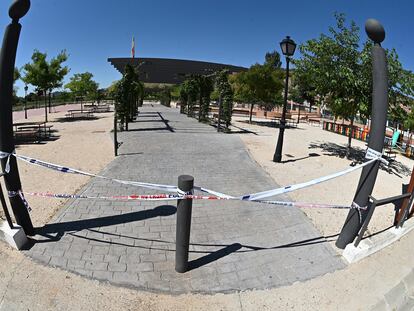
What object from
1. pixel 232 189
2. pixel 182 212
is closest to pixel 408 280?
pixel 182 212

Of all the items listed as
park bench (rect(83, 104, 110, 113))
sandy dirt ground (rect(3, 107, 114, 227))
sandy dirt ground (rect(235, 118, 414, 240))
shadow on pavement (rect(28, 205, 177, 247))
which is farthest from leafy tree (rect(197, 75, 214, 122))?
shadow on pavement (rect(28, 205, 177, 247))

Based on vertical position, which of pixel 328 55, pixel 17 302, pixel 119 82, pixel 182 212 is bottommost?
pixel 17 302

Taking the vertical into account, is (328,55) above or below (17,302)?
above

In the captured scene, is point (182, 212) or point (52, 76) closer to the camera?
point (182, 212)

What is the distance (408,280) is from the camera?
11.1ft

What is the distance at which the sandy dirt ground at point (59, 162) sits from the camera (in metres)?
5.16

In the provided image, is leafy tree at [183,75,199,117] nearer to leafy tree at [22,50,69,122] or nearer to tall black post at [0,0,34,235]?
leafy tree at [22,50,69,122]

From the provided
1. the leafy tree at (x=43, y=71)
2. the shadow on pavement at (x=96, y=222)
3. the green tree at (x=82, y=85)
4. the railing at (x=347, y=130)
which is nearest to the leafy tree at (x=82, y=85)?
the green tree at (x=82, y=85)

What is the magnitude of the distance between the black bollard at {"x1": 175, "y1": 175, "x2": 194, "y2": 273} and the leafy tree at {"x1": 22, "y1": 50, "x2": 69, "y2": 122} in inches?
782

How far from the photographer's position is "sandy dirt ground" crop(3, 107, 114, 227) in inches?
203

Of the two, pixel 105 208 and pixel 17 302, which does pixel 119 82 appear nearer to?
pixel 105 208

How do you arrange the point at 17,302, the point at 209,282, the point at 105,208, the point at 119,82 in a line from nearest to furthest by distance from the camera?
the point at 17,302 → the point at 209,282 → the point at 105,208 → the point at 119,82

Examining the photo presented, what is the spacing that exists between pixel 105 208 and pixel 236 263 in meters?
2.75

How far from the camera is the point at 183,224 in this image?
10.7 feet
